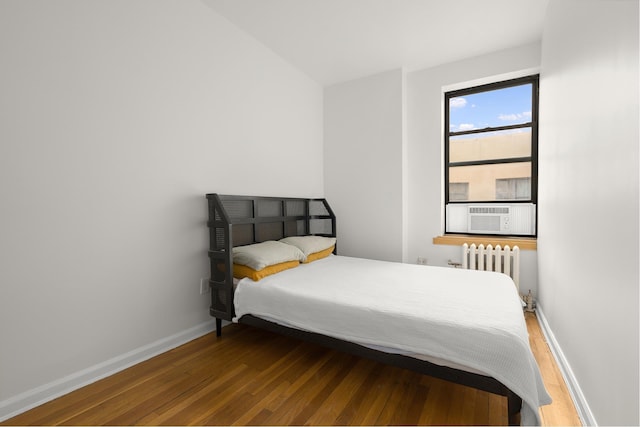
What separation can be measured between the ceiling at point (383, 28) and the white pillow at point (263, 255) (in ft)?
6.77

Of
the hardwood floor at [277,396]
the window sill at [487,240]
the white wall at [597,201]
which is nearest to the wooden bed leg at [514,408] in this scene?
the hardwood floor at [277,396]

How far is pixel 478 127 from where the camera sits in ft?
11.6

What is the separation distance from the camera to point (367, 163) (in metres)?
3.74

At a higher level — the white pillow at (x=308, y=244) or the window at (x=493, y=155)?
the window at (x=493, y=155)

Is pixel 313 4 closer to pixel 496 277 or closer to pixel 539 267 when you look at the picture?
pixel 496 277

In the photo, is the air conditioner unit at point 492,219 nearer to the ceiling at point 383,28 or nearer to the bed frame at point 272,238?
the bed frame at point 272,238

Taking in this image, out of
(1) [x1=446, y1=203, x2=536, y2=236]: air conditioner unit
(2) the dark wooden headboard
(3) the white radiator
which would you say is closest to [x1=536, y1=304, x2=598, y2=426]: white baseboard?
(3) the white radiator

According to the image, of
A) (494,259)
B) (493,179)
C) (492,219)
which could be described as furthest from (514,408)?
(493,179)

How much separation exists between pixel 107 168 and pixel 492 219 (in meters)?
3.80

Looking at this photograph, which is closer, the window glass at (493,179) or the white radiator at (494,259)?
the white radiator at (494,259)

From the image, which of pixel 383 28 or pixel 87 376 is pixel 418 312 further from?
pixel 383 28

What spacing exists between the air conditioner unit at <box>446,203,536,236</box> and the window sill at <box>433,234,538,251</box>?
0.35ft

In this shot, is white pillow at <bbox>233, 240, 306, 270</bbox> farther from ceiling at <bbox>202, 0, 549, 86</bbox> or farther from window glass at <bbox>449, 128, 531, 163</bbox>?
window glass at <bbox>449, 128, 531, 163</bbox>

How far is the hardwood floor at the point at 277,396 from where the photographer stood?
4.81 ft
